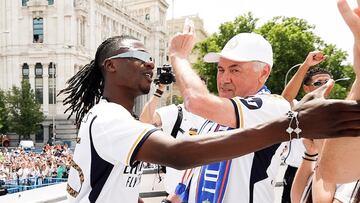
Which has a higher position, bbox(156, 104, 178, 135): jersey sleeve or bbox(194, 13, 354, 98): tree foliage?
bbox(194, 13, 354, 98): tree foliage

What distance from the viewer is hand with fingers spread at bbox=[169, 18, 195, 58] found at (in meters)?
2.41

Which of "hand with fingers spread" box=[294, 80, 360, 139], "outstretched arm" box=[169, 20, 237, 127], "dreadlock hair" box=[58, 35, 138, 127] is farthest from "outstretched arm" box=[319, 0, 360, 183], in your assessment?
"dreadlock hair" box=[58, 35, 138, 127]

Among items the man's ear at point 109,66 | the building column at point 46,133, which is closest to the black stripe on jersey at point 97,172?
the man's ear at point 109,66

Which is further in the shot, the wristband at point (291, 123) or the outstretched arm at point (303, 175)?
the outstretched arm at point (303, 175)

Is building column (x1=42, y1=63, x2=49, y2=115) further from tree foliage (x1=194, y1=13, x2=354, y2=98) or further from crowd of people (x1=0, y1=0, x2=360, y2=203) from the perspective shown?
crowd of people (x1=0, y1=0, x2=360, y2=203)

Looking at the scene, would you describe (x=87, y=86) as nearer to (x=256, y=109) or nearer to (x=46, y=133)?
(x=256, y=109)

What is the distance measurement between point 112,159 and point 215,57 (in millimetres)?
1293

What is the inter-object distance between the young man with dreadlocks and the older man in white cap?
326mm

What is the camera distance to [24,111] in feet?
151

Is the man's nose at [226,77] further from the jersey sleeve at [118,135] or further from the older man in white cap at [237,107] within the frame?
the jersey sleeve at [118,135]

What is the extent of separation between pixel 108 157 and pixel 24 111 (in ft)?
154

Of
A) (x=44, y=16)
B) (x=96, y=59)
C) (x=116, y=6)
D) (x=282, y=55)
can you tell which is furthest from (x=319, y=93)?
(x=116, y=6)

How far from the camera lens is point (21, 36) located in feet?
170

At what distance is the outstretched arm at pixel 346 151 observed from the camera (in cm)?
145
